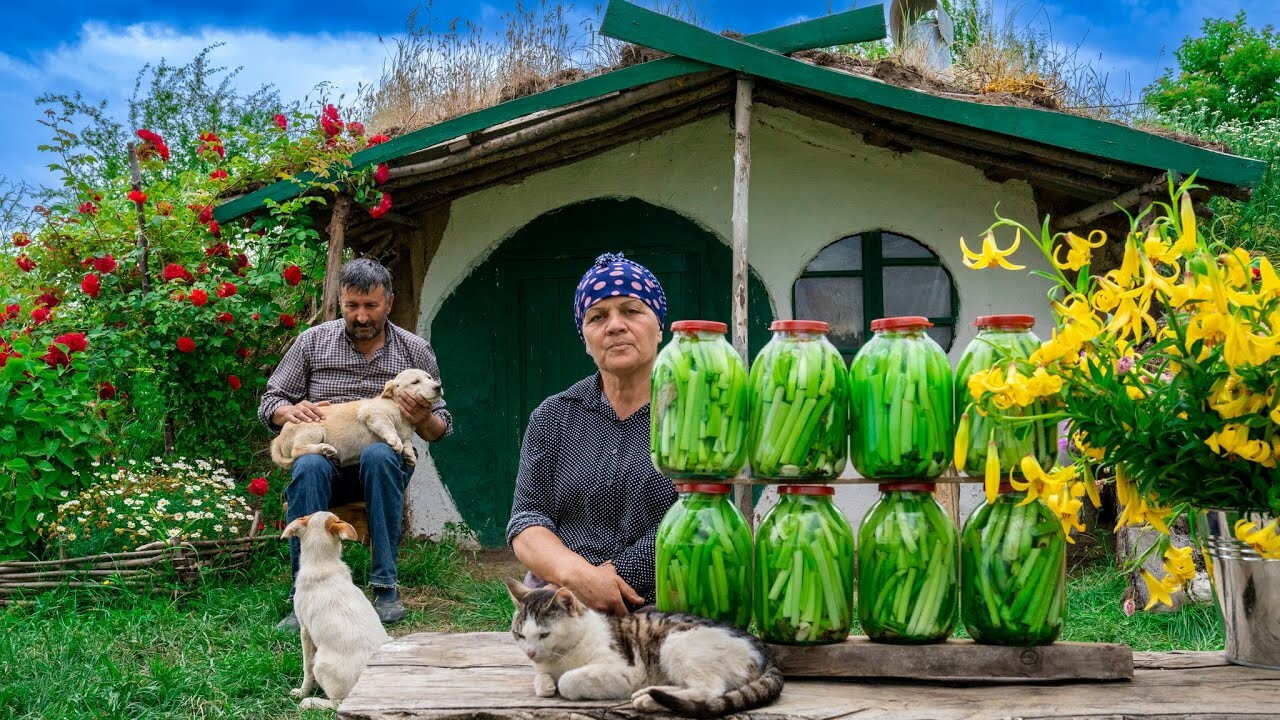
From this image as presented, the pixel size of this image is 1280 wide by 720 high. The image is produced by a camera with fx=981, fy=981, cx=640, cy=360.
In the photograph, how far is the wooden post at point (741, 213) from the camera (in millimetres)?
5734

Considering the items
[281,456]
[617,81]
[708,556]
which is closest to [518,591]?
[708,556]

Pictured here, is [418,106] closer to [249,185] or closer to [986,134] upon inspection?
[249,185]

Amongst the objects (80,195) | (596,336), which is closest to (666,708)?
(596,336)

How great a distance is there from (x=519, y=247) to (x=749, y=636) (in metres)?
5.97

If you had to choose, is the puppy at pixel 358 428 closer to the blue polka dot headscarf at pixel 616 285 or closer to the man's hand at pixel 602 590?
the blue polka dot headscarf at pixel 616 285

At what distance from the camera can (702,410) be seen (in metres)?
1.71

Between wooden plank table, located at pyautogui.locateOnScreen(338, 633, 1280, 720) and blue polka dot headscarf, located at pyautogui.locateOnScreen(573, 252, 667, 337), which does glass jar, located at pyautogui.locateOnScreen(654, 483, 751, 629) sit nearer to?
wooden plank table, located at pyautogui.locateOnScreen(338, 633, 1280, 720)

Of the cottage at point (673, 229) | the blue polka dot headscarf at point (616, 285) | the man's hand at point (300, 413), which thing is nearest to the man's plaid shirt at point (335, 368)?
the man's hand at point (300, 413)

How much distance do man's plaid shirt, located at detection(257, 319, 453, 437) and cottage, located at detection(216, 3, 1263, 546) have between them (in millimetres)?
1142

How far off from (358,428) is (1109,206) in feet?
15.9

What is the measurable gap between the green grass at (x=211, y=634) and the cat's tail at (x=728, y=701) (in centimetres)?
252

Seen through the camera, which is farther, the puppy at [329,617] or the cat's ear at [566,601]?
the puppy at [329,617]

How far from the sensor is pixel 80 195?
6.76 meters

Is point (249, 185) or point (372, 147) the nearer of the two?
point (372, 147)
